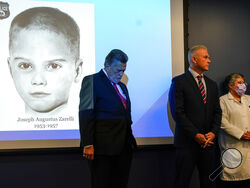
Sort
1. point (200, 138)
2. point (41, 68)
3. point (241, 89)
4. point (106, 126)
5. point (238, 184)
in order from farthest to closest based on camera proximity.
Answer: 1. point (238, 184)
2. point (241, 89)
3. point (41, 68)
4. point (200, 138)
5. point (106, 126)

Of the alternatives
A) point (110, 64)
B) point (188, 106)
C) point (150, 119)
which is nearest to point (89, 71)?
point (110, 64)

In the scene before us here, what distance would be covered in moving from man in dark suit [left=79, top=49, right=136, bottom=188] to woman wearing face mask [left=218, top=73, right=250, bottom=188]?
1.32 meters

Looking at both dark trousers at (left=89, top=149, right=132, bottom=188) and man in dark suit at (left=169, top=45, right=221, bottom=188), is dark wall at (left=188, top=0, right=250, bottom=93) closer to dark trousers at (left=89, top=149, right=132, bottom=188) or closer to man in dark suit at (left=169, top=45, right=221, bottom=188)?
man in dark suit at (left=169, top=45, right=221, bottom=188)

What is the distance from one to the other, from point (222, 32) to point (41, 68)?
229 centimetres

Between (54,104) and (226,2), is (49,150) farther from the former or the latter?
(226,2)

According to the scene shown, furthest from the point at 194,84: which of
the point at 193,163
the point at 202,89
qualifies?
the point at 193,163

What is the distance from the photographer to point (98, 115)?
7.64 feet

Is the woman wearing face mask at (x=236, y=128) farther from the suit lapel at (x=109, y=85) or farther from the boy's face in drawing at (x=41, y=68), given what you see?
the boy's face in drawing at (x=41, y=68)

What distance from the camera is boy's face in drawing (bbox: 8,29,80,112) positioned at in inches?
114

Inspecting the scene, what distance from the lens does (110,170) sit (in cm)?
234

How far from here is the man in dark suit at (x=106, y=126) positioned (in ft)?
7.42

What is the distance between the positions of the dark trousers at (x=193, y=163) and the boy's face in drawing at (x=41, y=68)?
4.32 ft

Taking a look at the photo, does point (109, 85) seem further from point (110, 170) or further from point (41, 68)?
point (41, 68)

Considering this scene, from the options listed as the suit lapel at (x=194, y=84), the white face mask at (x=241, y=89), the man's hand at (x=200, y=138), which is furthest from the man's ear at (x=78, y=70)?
the white face mask at (x=241, y=89)
